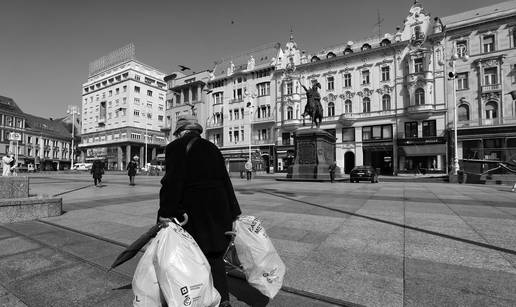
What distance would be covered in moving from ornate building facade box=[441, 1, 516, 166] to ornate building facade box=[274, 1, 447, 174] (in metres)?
1.98

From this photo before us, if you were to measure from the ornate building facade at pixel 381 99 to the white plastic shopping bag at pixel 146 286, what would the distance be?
35.9 metres

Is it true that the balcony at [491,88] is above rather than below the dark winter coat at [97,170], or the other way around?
above

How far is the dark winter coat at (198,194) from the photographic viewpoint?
2.26m

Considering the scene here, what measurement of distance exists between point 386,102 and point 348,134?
628 cm

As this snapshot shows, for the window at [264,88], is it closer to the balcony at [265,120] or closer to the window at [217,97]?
the balcony at [265,120]

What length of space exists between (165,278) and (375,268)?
2.48 metres

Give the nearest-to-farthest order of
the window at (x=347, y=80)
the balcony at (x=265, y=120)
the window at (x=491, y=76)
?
1. the window at (x=491, y=76)
2. the window at (x=347, y=80)
3. the balcony at (x=265, y=120)

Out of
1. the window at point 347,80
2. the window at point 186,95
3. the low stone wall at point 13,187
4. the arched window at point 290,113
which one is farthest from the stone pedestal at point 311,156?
the window at point 186,95

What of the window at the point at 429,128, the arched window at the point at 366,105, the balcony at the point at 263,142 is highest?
the arched window at the point at 366,105

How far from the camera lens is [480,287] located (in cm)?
269

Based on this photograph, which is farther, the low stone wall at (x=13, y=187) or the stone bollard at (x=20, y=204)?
the low stone wall at (x=13, y=187)

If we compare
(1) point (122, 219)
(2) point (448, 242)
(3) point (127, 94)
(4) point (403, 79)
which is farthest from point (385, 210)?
(3) point (127, 94)

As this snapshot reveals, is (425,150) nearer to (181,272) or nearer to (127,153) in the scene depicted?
(181,272)

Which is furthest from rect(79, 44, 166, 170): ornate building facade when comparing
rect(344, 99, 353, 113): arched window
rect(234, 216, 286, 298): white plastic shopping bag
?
rect(234, 216, 286, 298): white plastic shopping bag
